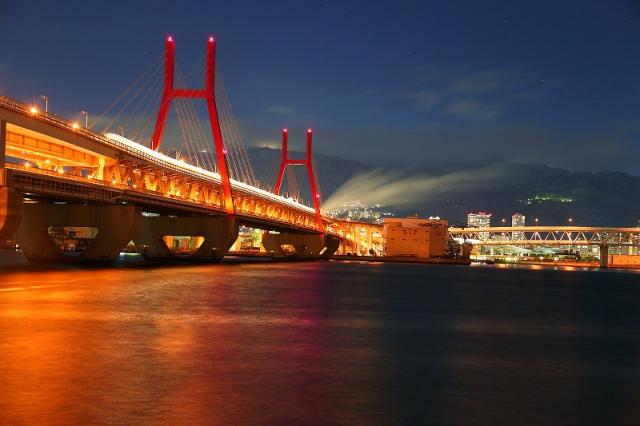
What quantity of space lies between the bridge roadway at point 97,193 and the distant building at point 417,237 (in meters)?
60.0

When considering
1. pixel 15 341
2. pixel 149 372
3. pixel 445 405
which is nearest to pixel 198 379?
pixel 149 372

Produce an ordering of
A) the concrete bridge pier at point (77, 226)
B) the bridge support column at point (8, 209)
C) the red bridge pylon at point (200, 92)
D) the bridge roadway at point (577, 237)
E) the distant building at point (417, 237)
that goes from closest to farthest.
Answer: the bridge support column at point (8, 209) < the concrete bridge pier at point (77, 226) < the red bridge pylon at point (200, 92) < the distant building at point (417, 237) < the bridge roadway at point (577, 237)

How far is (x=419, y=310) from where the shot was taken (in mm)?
30391

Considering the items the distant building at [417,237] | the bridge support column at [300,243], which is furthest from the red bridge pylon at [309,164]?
the distant building at [417,237]

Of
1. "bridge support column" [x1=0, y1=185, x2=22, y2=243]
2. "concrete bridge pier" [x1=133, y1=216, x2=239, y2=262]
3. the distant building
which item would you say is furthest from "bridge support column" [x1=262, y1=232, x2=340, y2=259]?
"bridge support column" [x1=0, y1=185, x2=22, y2=243]

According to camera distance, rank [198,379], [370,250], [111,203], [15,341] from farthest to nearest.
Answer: [370,250]
[111,203]
[15,341]
[198,379]

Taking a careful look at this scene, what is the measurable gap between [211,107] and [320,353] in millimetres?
43814

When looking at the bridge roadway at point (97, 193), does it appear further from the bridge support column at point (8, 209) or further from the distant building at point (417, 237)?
the distant building at point (417, 237)

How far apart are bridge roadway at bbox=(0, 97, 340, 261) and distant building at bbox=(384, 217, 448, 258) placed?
60.0 meters

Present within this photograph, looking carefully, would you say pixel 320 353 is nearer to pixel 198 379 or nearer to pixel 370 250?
pixel 198 379

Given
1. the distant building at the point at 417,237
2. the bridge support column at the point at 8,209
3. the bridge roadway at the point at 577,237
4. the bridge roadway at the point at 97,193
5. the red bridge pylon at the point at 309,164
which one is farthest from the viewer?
the bridge roadway at the point at 577,237

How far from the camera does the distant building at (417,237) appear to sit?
130000mm

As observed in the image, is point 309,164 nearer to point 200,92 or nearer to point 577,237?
point 200,92

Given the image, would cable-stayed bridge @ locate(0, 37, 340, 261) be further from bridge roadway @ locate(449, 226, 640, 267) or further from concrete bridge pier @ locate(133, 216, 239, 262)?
bridge roadway @ locate(449, 226, 640, 267)
